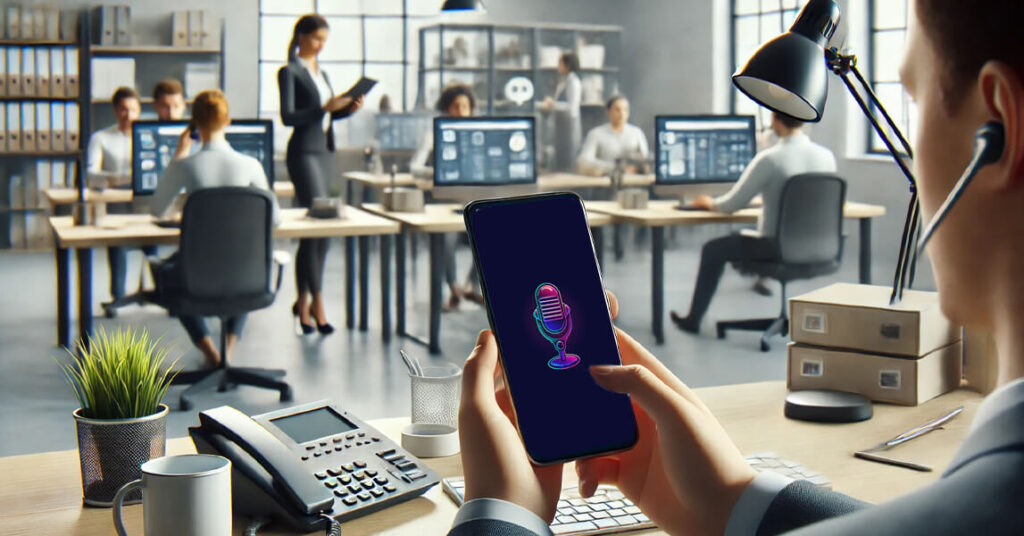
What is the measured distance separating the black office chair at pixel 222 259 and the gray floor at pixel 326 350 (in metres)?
0.21

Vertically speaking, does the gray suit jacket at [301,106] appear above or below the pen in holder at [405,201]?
Result: above

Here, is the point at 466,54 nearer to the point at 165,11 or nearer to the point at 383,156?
the point at 383,156

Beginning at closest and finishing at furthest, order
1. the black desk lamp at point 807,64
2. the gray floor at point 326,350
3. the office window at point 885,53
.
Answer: the black desk lamp at point 807,64, the gray floor at point 326,350, the office window at point 885,53

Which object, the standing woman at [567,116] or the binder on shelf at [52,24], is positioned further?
the standing woman at [567,116]

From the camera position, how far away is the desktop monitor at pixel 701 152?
5.70m

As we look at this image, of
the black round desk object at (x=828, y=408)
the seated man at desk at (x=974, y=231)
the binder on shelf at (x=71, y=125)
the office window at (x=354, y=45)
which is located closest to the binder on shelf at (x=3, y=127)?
the binder on shelf at (x=71, y=125)

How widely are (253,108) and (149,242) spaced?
5.52 metres

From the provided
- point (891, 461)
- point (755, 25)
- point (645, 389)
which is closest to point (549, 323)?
point (645, 389)

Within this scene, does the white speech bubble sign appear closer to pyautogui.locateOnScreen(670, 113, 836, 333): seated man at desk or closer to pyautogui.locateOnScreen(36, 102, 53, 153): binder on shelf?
pyautogui.locateOnScreen(36, 102, 53, 153): binder on shelf

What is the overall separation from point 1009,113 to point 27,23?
9.11 meters

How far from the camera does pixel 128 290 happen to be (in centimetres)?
695

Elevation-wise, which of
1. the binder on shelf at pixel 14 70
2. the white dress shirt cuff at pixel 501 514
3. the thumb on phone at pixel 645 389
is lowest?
the white dress shirt cuff at pixel 501 514

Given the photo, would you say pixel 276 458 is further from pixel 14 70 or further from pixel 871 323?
pixel 14 70

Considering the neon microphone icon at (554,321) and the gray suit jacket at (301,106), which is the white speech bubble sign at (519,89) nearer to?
the gray suit jacket at (301,106)
